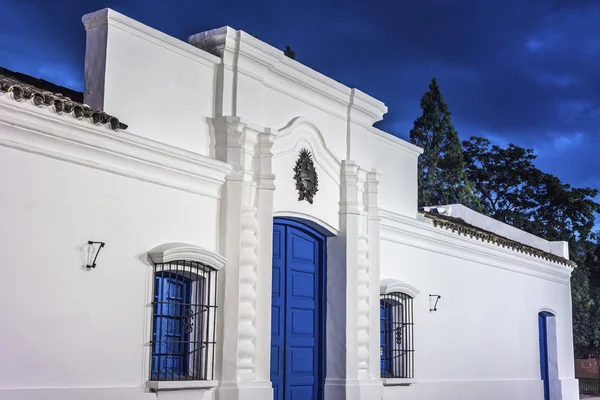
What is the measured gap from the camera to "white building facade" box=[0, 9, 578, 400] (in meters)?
8.15

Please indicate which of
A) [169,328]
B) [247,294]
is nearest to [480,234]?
[247,294]

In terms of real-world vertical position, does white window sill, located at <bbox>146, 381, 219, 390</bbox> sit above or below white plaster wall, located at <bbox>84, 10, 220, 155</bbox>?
below

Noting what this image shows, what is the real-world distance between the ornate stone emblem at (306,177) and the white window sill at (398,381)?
10.7 feet

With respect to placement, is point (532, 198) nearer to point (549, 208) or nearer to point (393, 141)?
point (549, 208)

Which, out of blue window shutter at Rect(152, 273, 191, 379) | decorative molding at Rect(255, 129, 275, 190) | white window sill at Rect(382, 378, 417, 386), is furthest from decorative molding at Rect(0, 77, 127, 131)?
white window sill at Rect(382, 378, 417, 386)

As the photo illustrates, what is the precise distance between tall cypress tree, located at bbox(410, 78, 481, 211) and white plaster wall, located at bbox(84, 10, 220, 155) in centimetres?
2045

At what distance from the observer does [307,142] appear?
12.0 m

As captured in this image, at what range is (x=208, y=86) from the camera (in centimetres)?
1064

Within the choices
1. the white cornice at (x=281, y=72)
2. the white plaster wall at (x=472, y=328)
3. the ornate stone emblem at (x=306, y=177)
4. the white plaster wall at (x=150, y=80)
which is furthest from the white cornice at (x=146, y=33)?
the white plaster wall at (x=472, y=328)

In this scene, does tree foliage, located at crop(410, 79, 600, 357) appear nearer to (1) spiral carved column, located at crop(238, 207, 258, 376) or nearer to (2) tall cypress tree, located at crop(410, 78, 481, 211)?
(2) tall cypress tree, located at crop(410, 78, 481, 211)

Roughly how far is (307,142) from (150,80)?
2.89m

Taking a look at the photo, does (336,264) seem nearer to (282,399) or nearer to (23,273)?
(282,399)

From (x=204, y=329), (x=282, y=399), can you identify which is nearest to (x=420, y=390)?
(x=282, y=399)

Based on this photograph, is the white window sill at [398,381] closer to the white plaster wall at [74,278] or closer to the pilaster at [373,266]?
the pilaster at [373,266]
